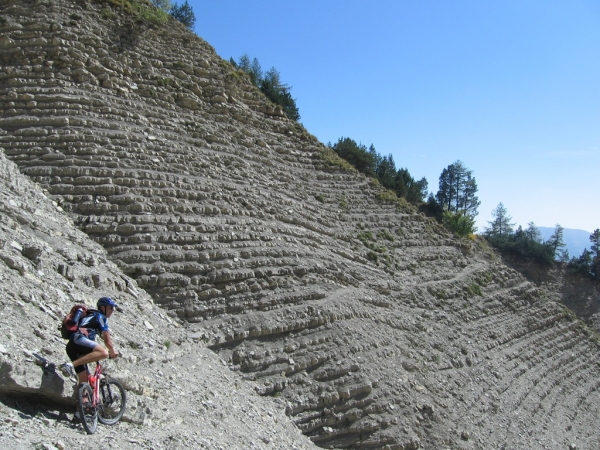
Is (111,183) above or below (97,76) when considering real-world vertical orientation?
below

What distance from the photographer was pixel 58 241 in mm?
8148

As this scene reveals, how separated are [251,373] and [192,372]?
1.52 m

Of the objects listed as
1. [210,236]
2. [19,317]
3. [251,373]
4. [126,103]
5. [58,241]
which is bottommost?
[251,373]

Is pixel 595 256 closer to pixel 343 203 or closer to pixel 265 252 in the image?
pixel 343 203

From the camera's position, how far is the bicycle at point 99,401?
4.63m

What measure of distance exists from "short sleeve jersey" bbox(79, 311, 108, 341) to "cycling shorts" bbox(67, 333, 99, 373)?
5.2 inches

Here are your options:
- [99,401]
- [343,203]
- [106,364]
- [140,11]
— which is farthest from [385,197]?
[99,401]

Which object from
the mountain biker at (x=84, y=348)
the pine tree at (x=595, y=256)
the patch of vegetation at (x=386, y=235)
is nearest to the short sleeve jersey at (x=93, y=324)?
the mountain biker at (x=84, y=348)

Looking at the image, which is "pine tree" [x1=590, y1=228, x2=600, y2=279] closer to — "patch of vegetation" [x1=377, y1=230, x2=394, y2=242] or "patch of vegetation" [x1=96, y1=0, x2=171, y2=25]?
"patch of vegetation" [x1=377, y1=230, x2=394, y2=242]

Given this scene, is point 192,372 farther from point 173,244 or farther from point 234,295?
point 173,244

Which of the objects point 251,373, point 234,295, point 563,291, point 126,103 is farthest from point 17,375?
point 563,291

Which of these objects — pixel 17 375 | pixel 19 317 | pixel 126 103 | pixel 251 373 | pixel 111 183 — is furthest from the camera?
pixel 126 103

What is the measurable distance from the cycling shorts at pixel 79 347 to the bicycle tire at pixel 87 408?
217 mm

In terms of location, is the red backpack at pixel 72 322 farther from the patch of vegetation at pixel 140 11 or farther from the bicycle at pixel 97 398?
the patch of vegetation at pixel 140 11
